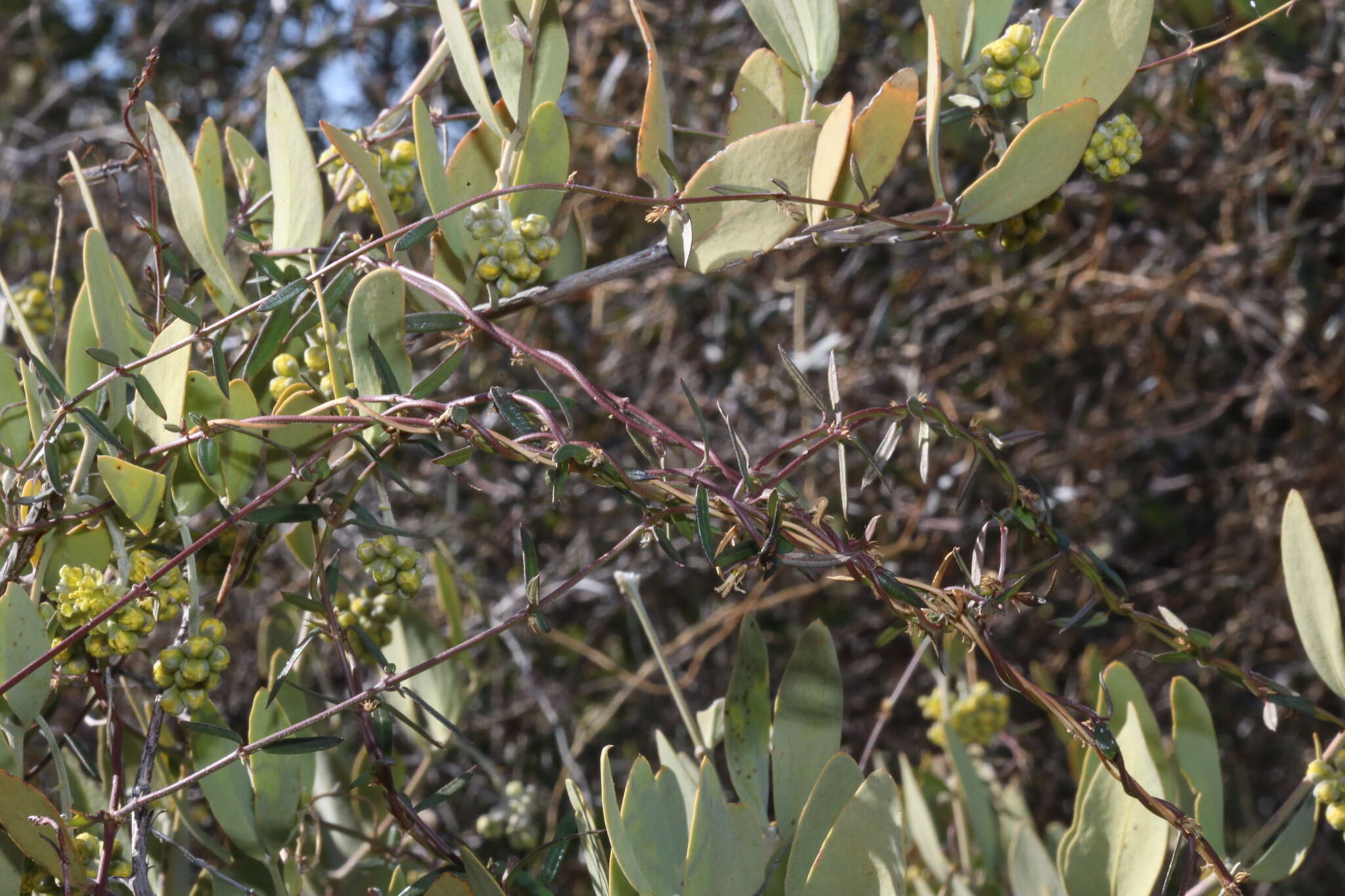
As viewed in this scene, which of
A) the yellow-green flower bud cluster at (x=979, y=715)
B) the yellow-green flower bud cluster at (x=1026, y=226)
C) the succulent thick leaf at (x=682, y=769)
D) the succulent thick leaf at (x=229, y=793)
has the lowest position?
the yellow-green flower bud cluster at (x=979, y=715)

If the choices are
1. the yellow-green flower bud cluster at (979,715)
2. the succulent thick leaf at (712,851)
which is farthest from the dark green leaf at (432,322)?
the yellow-green flower bud cluster at (979,715)

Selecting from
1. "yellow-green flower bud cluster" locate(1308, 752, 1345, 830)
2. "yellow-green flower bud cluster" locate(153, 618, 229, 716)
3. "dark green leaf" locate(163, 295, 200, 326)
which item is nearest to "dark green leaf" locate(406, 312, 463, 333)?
"dark green leaf" locate(163, 295, 200, 326)

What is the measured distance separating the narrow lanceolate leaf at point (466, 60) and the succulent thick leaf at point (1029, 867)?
2.64 feet

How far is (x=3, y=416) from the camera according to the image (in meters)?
0.79

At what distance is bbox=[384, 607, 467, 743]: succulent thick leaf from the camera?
44.6 inches

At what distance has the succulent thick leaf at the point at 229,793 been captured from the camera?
82 centimetres

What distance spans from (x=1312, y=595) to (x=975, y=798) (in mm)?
443

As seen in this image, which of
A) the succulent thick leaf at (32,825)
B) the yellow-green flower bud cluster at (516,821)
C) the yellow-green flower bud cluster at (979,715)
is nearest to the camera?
the succulent thick leaf at (32,825)

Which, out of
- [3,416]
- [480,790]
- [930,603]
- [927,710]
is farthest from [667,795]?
[480,790]

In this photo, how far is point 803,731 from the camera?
87cm

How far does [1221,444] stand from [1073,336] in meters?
0.37

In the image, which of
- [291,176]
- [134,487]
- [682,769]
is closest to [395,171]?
[291,176]

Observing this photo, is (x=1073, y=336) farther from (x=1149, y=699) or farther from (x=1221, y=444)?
(x=1149, y=699)

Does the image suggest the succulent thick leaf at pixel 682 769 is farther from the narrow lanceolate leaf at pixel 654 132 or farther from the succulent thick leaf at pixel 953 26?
the succulent thick leaf at pixel 953 26
